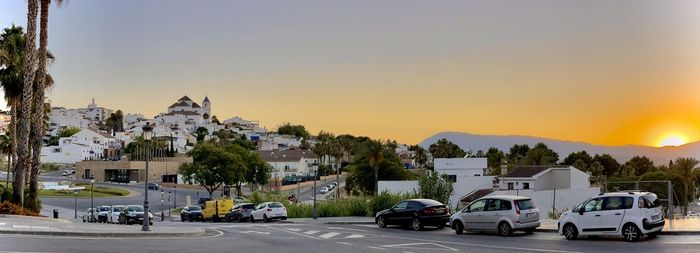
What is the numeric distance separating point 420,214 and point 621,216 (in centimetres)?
1063

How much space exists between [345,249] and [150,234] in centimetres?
869

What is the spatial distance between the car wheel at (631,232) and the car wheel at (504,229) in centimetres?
478

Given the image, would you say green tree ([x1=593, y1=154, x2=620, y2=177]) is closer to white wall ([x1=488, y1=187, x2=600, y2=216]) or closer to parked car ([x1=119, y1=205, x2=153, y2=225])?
white wall ([x1=488, y1=187, x2=600, y2=216])

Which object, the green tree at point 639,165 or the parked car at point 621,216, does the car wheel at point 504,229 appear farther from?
the green tree at point 639,165

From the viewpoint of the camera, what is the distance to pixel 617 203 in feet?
72.2

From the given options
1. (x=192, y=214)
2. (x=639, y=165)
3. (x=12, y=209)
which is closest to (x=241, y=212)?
(x=192, y=214)

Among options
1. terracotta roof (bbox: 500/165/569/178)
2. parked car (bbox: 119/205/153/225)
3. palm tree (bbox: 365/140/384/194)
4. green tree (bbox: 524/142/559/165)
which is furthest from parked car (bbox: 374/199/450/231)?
green tree (bbox: 524/142/559/165)

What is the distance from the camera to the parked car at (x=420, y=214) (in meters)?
30.7

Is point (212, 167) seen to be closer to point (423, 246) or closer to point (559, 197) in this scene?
point (559, 197)

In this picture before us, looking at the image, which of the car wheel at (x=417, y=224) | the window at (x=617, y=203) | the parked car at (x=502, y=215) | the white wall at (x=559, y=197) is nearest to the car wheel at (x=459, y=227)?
the parked car at (x=502, y=215)

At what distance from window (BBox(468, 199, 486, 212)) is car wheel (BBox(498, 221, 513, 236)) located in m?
1.22

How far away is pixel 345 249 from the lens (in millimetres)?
20750

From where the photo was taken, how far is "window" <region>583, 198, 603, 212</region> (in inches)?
889

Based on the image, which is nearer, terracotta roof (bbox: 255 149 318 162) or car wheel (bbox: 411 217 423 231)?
car wheel (bbox: 411 217 423 231)
